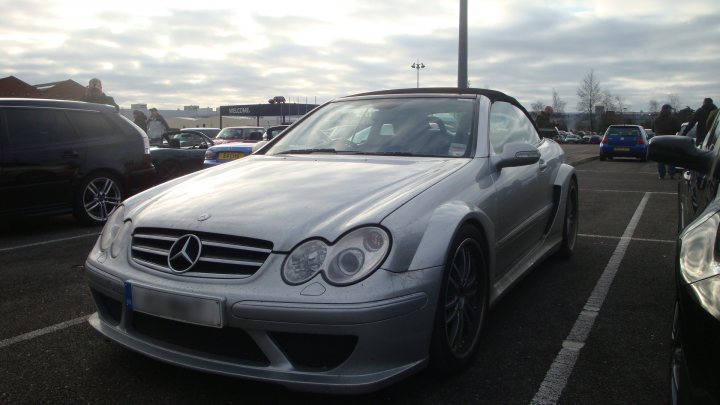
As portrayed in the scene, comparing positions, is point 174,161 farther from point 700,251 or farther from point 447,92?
point 700,251

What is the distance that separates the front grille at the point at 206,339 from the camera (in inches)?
A: 92.3

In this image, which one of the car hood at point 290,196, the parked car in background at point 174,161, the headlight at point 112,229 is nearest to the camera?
the car hood at point 290,196

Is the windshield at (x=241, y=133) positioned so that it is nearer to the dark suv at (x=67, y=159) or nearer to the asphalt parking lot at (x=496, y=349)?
the dark suv at (x=67, y=159)

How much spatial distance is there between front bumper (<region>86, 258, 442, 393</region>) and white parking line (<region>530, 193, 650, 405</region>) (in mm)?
652

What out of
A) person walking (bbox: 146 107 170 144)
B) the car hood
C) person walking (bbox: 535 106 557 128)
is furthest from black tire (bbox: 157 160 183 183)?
the car hood

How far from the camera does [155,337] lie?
2523 mm

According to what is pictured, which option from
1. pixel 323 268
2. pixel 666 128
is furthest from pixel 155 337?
pixel 666 128

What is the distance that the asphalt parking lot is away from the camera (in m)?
2.63

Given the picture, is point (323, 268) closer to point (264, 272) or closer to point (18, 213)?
point (264, 272)

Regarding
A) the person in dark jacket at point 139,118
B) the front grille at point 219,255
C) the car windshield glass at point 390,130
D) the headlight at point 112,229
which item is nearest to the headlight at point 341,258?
the front grille at point 219,255

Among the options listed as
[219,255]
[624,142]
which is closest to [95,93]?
[219,255]

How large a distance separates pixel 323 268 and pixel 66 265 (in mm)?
3510

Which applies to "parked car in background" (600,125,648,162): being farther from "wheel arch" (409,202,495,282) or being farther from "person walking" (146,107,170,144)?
"wheel arch" (409,202,495,282)

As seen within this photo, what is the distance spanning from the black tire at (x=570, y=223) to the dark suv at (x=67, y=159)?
201 inches
